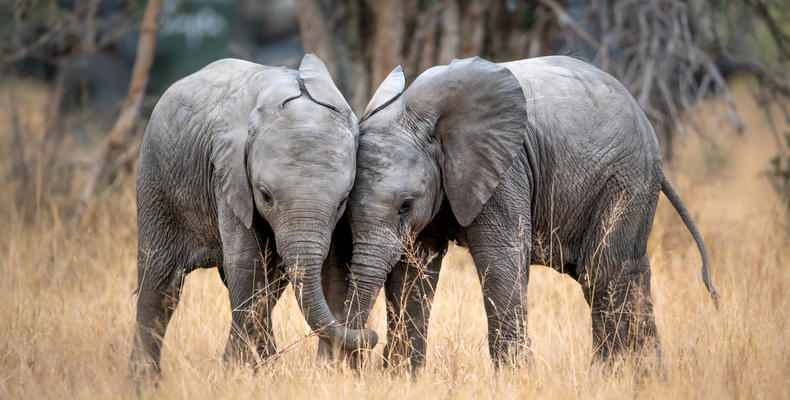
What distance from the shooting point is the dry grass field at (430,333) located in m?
4.54

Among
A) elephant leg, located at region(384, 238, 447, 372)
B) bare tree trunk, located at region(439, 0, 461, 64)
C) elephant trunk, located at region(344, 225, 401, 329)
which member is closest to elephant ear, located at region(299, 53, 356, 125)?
elephant trunk, located at region(344, 225, 401, 329)

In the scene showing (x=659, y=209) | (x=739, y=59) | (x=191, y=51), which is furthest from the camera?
(x=191, y=51)

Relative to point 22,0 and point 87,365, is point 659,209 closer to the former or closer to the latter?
point 87,365

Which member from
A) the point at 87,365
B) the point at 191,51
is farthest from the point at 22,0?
the point at 191,51

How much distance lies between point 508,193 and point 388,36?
164 inches

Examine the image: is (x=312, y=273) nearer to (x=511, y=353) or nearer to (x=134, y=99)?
(x=511, y=353)

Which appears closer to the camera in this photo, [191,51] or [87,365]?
[87,365]

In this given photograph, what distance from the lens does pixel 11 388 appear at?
462 cm

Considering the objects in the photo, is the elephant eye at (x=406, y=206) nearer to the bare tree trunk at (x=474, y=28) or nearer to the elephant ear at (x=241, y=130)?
the elephant ear at (x=241, y=130)

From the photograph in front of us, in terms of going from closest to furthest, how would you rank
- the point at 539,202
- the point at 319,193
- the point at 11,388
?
the point at 319,193
the point at 11,388
the point at 539,202

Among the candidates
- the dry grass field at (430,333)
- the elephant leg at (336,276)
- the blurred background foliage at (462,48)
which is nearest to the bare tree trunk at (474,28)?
the blurred background foliage at (462,48)

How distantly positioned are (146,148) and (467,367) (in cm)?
207

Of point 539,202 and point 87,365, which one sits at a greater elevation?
point 539,202

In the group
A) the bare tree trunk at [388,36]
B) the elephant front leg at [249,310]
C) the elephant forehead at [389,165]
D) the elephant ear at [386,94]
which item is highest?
the bare tree trunk at [388,36]
